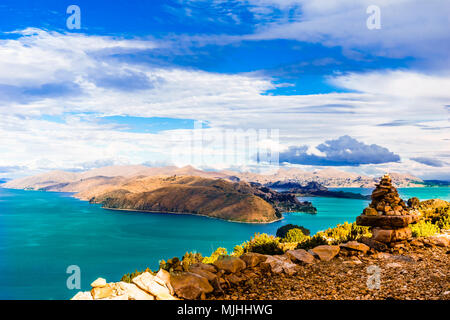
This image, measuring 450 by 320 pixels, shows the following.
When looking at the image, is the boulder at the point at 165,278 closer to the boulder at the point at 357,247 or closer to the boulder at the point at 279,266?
the boulder at the point at 279,266

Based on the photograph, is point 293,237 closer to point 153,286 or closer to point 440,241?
point 440,241

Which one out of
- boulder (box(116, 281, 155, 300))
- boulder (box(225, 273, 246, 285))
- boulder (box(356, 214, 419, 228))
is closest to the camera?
boulder (box(116, 281, 155, 300))

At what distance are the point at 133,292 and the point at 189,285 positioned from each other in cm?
154

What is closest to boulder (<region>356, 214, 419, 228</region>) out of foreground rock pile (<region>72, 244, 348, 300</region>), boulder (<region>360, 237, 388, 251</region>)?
boulder (<region>360, 237, 388, 251</region>)

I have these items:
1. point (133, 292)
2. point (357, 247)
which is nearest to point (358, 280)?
point (357, 247)

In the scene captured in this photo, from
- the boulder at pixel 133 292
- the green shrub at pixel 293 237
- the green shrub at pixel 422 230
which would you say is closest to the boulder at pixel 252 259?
the boulder at pixel 133 292

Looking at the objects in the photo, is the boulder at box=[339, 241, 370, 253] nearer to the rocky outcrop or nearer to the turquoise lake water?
the rocky outcrop

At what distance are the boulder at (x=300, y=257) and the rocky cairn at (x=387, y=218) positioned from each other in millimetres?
3499

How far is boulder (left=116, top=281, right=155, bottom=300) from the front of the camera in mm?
8688

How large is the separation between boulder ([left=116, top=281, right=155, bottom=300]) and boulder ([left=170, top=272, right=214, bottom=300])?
29.9 inches

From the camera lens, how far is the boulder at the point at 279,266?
A: 11.5m

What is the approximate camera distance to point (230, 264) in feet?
36.6
